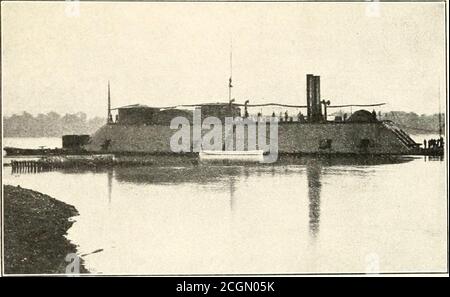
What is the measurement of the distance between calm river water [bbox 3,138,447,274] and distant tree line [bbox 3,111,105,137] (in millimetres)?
333

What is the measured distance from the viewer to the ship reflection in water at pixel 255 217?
12.8 feet

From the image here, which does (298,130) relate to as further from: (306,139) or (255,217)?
(255,217)

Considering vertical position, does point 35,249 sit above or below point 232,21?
below

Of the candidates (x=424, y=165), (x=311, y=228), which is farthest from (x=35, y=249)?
(x=424, y=165)

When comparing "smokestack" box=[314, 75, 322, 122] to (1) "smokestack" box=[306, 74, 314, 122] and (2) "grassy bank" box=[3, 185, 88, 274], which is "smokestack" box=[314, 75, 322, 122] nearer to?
(1) "smokestack" box=[306, 74, 314, 122]

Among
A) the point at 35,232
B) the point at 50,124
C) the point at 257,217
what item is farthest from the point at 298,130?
the point at 35,232

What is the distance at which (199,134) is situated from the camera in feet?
13.7

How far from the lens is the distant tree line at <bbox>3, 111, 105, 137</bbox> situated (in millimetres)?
4039

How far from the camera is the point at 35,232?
3.94 m

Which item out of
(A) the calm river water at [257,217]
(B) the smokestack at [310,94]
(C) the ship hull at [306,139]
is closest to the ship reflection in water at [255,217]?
(A) the calm river water at [257,217]

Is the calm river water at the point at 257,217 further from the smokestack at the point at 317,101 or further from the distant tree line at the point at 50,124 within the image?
the smokestack at the point at 317,101

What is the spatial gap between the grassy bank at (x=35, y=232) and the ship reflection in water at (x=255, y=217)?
8 centimetres
